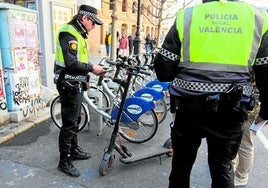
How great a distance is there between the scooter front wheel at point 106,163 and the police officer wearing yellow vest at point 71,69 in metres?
0.29

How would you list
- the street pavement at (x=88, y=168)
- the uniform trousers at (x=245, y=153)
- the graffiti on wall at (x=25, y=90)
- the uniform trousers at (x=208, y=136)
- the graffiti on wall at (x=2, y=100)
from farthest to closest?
the graffiti on wall at (x=25, y=90) < the graffiti on wall at (x=2, y=100) < the street pavement at (x=88, y=168) < the uniform trousers at (x=245, y=153) < the uniform trousers at (x=208, y=136)

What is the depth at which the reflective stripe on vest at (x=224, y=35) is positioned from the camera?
1.93 meters

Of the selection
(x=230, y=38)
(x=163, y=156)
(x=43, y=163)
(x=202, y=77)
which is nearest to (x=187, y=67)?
(x=202, y=77)

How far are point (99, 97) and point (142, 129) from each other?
2.94 feet

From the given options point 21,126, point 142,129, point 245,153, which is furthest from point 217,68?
point 21,126

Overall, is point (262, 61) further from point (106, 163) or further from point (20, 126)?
point (20, 126)

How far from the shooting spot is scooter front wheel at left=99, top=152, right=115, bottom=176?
3338 millimetres

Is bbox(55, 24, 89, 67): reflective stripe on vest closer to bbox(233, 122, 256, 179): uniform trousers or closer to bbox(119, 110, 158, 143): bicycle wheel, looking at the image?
bbox(119, 110, 158, 143): bicycle wheel

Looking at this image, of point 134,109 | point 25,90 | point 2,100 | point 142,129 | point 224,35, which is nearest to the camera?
point 224,35

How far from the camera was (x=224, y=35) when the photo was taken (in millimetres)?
1937

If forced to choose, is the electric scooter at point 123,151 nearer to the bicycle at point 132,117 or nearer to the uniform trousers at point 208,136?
the bicycle at point 132,117

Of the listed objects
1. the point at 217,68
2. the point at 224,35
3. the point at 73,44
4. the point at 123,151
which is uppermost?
the point at 224,35

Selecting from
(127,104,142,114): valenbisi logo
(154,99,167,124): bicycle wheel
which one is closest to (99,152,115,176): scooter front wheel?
(127,104,142,114): valenbisi logo

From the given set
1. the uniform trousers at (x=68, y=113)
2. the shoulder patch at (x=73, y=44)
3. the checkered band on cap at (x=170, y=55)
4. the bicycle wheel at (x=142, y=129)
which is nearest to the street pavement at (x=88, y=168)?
the bicycle wheel at (x=142, y=129)
